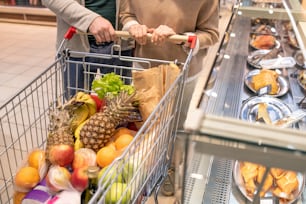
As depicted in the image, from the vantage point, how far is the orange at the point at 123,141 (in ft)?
3.23

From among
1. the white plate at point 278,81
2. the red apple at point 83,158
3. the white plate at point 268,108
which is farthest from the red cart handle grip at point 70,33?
the white plate at point 278,81

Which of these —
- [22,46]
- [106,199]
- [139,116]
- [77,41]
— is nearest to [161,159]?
[139,116]

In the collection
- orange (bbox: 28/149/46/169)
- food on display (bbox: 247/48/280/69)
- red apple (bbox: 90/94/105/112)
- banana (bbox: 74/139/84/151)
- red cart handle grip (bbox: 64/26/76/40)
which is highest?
red cart handle grip (bbox: 64/26/76/40)

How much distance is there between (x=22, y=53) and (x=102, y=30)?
9.71 feet

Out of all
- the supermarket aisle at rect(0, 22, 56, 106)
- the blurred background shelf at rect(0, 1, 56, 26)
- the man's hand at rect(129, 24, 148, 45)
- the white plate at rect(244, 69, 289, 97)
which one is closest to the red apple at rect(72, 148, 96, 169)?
the man's hand at rect(129, 24, 148, 45)

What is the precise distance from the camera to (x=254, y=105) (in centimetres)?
136

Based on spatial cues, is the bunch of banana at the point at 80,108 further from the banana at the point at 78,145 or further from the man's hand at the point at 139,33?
the man's hand at the point at 139,33

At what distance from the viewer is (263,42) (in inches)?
75.7

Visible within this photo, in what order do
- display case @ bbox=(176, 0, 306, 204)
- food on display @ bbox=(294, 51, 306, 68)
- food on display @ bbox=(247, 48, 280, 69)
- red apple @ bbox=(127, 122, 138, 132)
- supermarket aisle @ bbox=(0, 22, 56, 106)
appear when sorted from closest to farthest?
display case @ bbox=(176, 0, 306, 204)
red apple @ bbox=(127, 122, 138, 132)
food on display @ bbox=(294, 51, 306, 68)
food on display @ bbox=(247, 48, 280, 69)
supermarket aisle @ bbox=(0, 22, 56, 106)

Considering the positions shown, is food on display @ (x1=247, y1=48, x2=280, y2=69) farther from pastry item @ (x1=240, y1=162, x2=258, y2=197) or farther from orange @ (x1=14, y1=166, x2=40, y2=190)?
orange @ (x1=14, y1=166, x2=40, y2=190)

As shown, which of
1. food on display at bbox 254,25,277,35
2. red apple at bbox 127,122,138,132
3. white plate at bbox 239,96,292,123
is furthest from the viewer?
food on display at bbox 254,25,277,35

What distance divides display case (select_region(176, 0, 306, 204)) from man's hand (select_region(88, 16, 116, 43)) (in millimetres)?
360

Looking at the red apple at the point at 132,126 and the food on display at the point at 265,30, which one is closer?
the red apple at the point at 132,126

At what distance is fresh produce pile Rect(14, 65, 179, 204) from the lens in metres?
0.85
